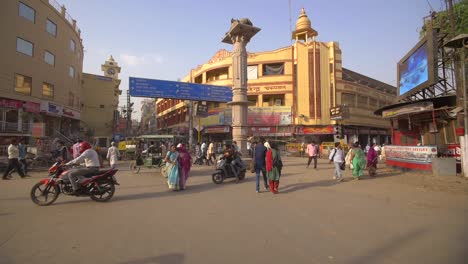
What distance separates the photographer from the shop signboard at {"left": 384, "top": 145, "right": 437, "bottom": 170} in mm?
11594

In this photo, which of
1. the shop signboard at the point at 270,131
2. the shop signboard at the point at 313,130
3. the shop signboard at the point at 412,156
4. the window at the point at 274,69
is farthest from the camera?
the window at the point at 274,69

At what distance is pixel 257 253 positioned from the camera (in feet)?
12.5

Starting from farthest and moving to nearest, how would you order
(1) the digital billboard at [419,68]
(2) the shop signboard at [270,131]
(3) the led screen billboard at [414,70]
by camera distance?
(2) the shop signboard at [270,131], (3) the led screen billboard at [414,70], (1) the digital billboard at [419,68]

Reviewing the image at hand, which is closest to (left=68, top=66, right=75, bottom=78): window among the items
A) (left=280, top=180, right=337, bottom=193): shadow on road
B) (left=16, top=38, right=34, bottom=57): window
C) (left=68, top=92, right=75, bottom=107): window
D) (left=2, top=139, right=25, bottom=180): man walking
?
(left=68, top=92, right=75, bottom=107): window

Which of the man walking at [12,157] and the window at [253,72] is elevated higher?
the window at [253,72]

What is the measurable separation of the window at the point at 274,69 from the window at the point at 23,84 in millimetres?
24291

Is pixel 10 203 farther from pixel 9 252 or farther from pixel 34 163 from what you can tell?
pixel 34 163

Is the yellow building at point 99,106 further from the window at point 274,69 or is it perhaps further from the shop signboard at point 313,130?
the shop signboard at point 313,130

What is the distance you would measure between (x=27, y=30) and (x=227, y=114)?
2046 cm

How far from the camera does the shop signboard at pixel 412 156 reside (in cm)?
1159

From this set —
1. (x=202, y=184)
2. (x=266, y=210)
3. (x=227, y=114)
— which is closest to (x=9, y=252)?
(x=266, y=210)

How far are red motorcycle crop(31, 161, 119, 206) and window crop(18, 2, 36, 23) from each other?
22.6 metres

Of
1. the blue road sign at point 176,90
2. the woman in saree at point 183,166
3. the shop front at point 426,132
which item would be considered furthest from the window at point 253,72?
the woman in saree at point 183,166

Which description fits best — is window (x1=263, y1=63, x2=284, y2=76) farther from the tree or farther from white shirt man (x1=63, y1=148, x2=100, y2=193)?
white shirt man (x1=63, y1=148, x2=100, y2=193)
